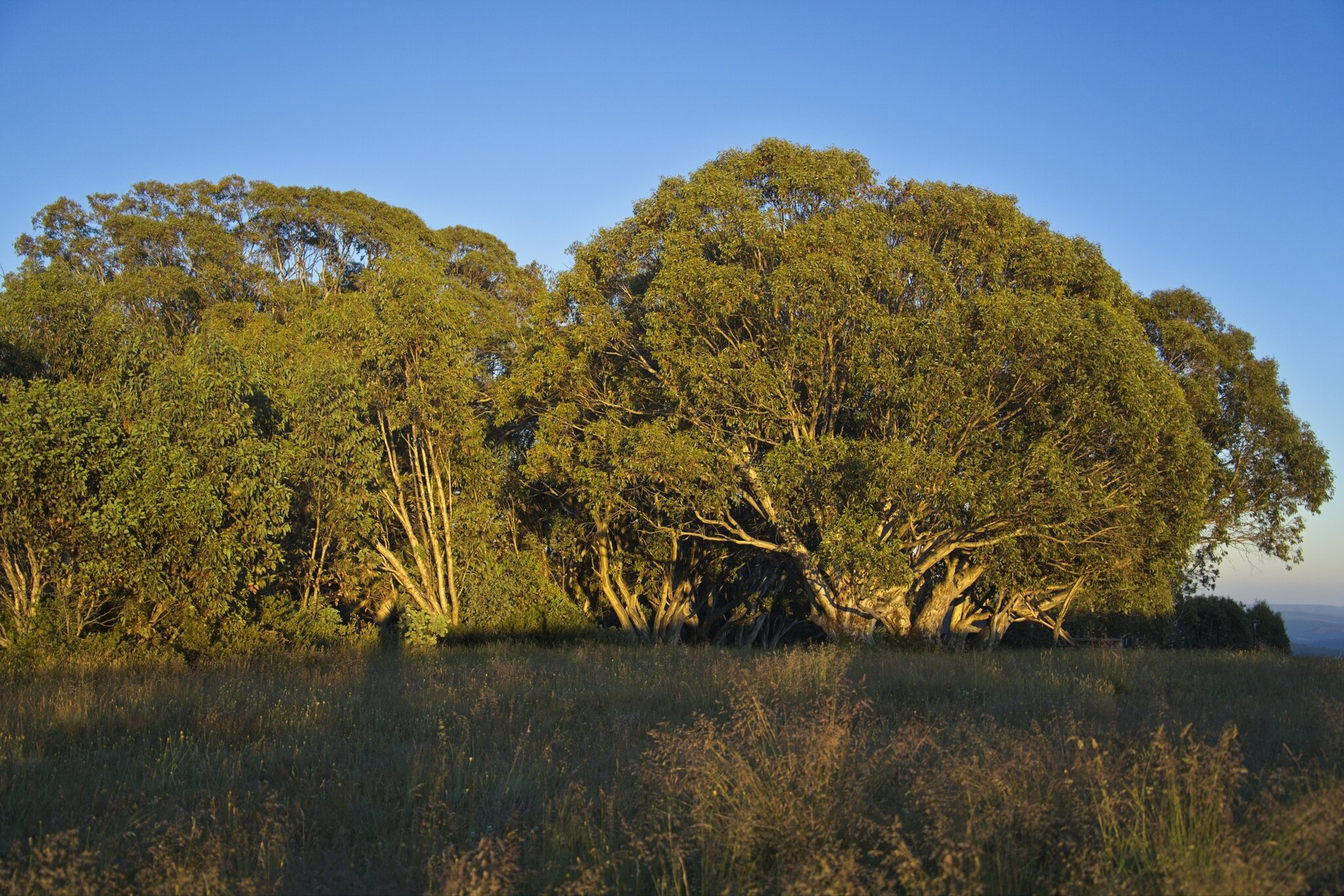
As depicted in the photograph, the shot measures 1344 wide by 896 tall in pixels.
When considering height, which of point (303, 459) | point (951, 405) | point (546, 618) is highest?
point (951, 405)

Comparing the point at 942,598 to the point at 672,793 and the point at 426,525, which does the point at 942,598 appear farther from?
the point at 672,793

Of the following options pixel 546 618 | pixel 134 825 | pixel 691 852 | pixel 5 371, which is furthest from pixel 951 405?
pixel 5 371

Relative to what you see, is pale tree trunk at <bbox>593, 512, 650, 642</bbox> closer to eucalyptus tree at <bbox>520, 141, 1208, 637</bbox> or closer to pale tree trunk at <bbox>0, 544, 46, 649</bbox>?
eucalyptus tree at <bbox>520, 141, 1208, 637</bbox>

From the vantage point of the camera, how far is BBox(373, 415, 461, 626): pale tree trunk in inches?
868

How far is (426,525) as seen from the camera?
74.2 feet

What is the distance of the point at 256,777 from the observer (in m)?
6.72

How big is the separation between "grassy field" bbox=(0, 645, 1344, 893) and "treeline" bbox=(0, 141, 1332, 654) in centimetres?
487

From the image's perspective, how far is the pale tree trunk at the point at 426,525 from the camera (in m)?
22.0

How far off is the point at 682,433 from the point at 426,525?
8.02 meters

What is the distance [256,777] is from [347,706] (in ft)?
9.13

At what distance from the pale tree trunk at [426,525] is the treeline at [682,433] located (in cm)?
13

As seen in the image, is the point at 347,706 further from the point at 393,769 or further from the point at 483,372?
the point at 483,372

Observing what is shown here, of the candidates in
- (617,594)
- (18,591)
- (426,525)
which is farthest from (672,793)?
(617,594)

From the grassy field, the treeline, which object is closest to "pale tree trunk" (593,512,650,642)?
the treeline
